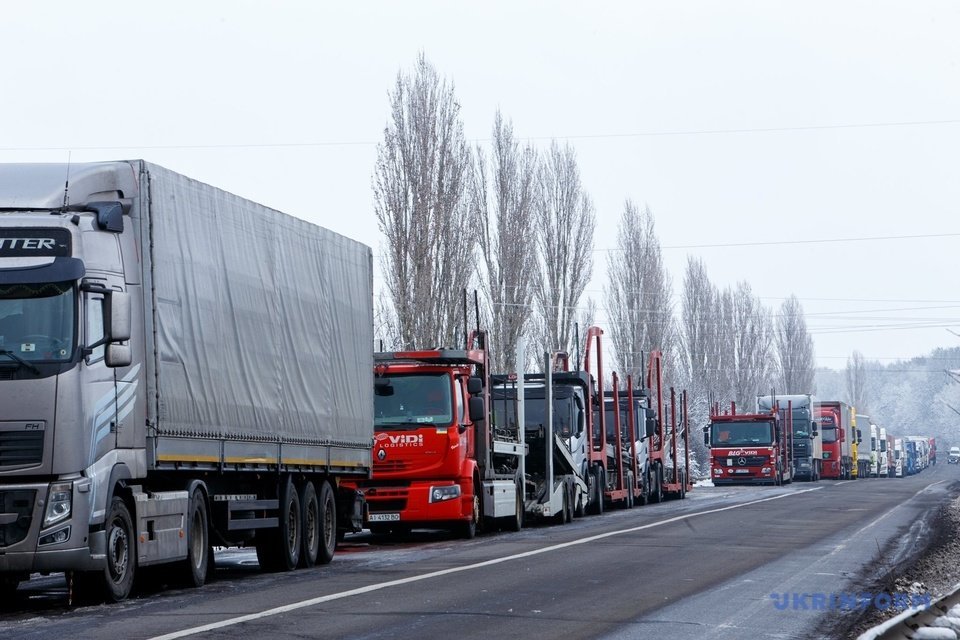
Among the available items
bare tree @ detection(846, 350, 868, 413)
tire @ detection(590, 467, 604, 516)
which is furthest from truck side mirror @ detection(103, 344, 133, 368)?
bare tree @ detection(846, 350, 868, 413)

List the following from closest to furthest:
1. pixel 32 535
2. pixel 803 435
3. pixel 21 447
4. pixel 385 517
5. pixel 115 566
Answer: pixel 32 535
pixel 21 447
pixel 115 566
pixel 385 517
pixel 803 435

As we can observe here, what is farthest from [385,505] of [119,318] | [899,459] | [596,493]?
[899,459]

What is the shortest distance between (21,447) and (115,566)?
1.35 metres

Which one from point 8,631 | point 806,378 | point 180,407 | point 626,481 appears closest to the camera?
point 8,631

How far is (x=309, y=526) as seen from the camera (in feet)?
54.3

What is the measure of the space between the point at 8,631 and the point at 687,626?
4753mm

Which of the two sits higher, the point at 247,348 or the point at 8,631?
the point at 247,348

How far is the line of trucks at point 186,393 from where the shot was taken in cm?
1150

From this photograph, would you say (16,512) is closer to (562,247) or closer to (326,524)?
(326,524)

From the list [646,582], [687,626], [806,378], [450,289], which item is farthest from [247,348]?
[806,378]

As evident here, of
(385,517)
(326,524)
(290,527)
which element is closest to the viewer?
(290,527)

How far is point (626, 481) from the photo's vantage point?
34562mm

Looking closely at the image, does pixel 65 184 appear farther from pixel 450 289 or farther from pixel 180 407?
pixel 450 289

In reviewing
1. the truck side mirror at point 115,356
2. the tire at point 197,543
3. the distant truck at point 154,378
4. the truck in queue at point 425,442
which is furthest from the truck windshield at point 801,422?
the truck side mirror at point 115,356
